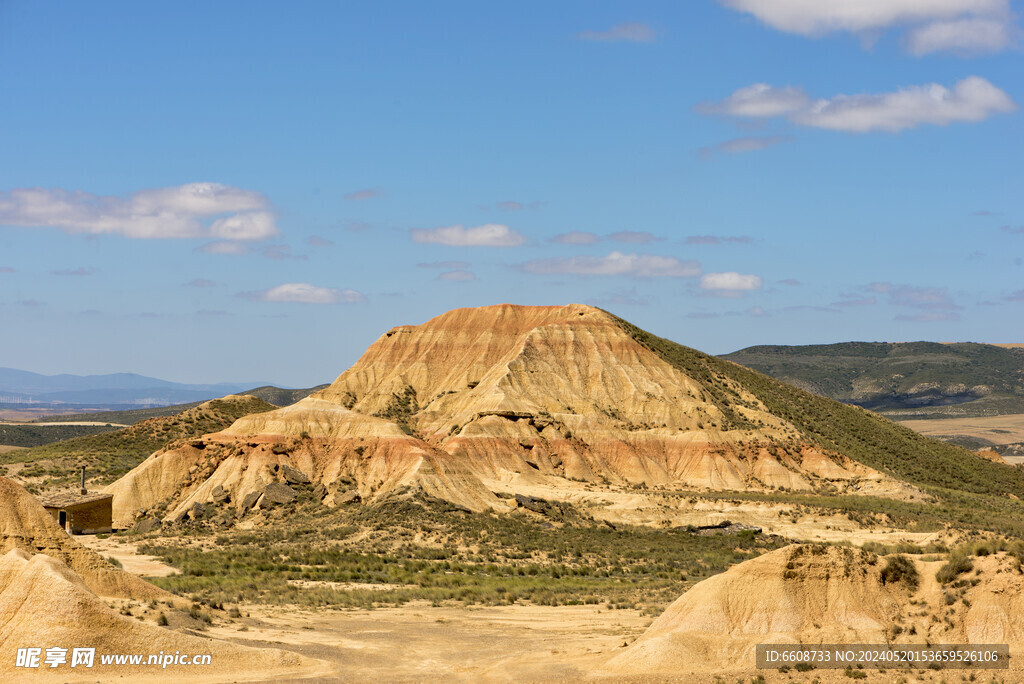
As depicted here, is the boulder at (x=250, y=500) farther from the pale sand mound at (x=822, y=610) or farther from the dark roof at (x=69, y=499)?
the pale sand mound at (x=822, y=610)

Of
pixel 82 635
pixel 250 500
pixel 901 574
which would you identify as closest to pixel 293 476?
pixel 250 500

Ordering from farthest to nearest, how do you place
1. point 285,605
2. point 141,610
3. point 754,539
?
1. point 754,539
2. point 285,605
3. point 141,610

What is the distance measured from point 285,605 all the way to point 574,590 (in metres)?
12.0

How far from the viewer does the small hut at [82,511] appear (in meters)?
64.8

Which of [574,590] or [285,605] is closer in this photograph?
[285,605]

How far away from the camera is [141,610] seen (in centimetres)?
3094

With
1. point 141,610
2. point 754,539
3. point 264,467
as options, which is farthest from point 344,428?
point 141,610

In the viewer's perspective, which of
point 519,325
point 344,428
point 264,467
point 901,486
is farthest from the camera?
point 519,325

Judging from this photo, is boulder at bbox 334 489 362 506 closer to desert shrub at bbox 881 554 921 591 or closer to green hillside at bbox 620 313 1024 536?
green hillside at bbox 620 313 1024 536

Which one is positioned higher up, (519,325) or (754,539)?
(519,325)

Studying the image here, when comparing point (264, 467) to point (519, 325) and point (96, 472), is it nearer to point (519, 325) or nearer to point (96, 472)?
point (96, 472)

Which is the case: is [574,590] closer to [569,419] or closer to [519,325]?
[569,419]

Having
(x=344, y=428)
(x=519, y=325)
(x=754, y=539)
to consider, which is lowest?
(x=754, y=539)

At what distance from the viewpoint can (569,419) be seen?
9625cm
